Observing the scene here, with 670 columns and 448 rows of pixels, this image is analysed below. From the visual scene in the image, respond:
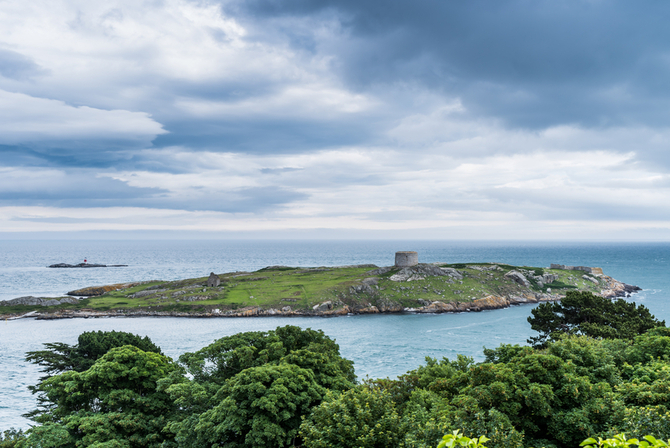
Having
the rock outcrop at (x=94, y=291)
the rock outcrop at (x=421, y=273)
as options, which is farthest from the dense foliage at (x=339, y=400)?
the rock outcrop at (x=94, y=291)

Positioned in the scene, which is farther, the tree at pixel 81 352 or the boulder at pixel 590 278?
the boulder at pixel 590 278

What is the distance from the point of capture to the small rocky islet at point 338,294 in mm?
84062

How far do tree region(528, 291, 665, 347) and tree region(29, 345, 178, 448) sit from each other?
36.1 meters

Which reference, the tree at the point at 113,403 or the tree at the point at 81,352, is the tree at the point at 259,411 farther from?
the tree at the point at 81,352

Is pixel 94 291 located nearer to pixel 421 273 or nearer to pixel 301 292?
pixel 301 292

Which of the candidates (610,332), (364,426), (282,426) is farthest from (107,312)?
(610,332)

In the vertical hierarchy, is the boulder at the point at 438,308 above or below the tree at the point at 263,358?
below

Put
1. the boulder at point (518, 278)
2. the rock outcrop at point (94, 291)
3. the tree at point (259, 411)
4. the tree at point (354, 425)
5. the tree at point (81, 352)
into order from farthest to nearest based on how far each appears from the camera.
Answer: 1. the rock outcrop at point (94, 291)
2. the boulder at point (518, 278)
3. the tree at point (81, 352)
4. the tree at point (259, 411)
5. the tree at point (354, 425)

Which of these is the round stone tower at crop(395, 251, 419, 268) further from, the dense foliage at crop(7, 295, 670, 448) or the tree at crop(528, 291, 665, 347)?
the dense foliage at crop(7, 295, 670, 448)

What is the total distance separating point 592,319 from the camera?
4100 centimetres

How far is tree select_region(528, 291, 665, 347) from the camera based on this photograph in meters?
36.3

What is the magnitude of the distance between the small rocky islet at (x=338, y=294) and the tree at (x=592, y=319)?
4189cm

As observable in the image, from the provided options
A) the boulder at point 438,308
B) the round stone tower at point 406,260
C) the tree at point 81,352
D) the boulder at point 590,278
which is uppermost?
the round stone tower at point 406,260

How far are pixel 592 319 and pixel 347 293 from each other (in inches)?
2177
